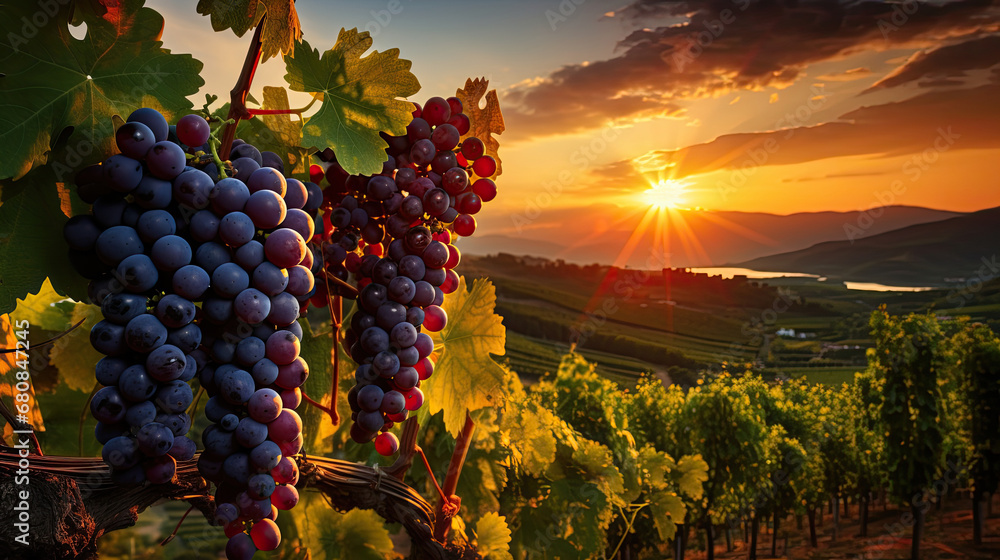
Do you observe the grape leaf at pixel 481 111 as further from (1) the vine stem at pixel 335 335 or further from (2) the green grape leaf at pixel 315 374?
(2) the green grape leaf at pixel 315 374

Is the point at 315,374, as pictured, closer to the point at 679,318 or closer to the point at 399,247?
the point at 399,247

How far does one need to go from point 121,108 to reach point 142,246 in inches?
6.5

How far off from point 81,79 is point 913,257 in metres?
24.2

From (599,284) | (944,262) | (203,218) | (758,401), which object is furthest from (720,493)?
(944,262)

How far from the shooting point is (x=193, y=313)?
1.53 ft

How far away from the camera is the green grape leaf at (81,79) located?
500 millimetres

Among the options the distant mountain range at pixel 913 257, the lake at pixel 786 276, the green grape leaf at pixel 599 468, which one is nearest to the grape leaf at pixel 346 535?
the green grape leaf at pixel 599 468

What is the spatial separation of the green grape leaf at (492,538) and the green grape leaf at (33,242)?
71 centimetres

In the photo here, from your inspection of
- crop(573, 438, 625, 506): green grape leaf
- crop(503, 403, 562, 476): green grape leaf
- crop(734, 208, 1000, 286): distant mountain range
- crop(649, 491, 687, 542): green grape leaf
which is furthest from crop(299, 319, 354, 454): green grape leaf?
crop(734, 208, 1000, 286): distant mountain range

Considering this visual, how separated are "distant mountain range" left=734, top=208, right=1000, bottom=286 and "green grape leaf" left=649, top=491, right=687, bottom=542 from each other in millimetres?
16419

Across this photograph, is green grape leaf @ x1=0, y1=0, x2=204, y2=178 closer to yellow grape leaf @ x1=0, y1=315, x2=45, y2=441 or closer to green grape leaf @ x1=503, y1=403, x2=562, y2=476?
yellow grape leaf @ x1=0, y1=315, x2=45, y2=441

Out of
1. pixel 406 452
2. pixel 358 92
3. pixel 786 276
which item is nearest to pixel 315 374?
pixel 406 452

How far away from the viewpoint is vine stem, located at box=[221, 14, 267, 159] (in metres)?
0.56

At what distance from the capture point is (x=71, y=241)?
48cm
